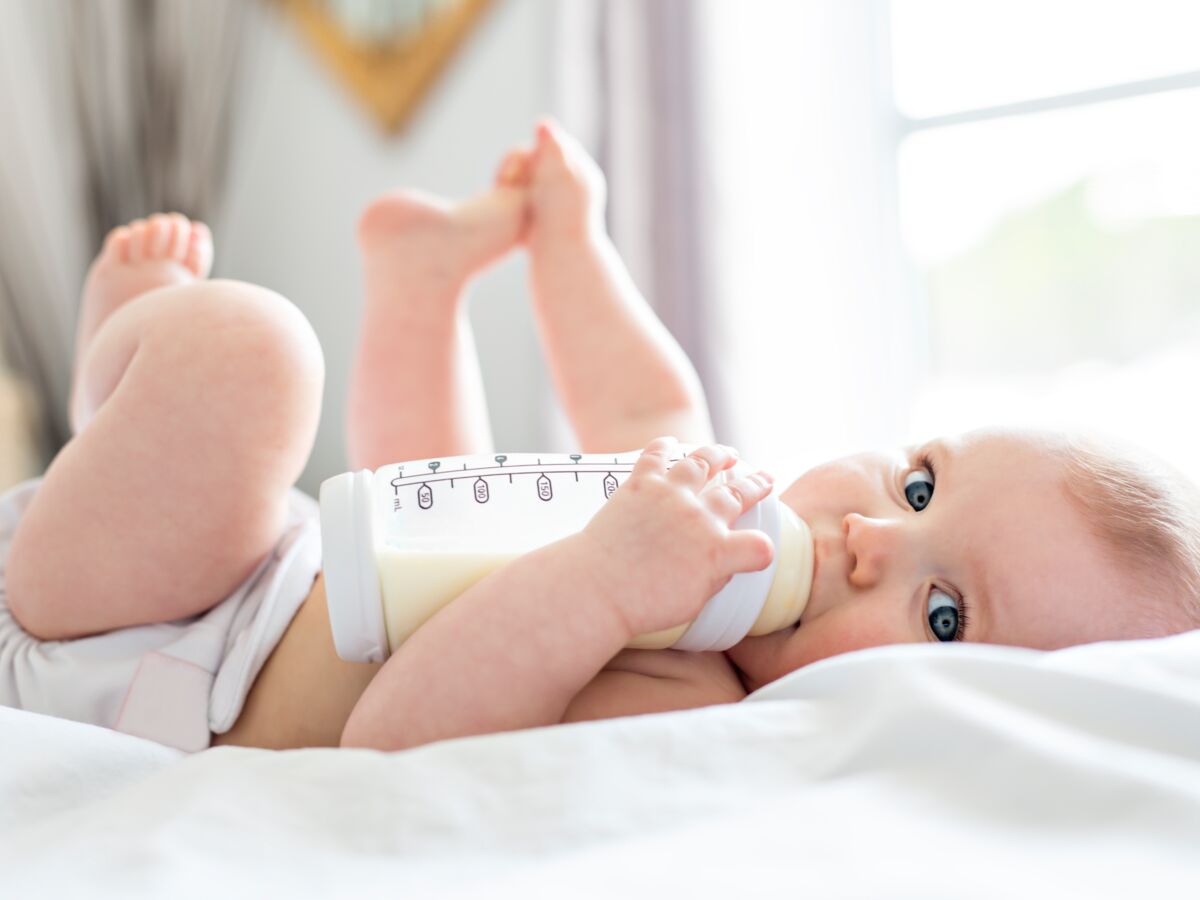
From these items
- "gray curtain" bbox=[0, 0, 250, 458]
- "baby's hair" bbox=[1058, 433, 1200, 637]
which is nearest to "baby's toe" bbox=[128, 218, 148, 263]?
"baby's hair" bbox=[1058, 433, 1200, 637]

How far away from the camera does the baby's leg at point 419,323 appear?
47.4 inches

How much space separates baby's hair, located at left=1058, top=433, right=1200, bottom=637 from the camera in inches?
28.3

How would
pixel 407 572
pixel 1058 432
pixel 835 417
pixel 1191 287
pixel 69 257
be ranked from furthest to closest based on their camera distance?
pixel 69 257 → pixel 835 417 → pixel 1191 287 → pixel 1058 432 → pixel 407 572

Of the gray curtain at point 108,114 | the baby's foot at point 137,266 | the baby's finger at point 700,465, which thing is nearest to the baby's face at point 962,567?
the baby's finger at point 700,465

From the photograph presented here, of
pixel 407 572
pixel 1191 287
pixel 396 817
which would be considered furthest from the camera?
pixel 1191 287

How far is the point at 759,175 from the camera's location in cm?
191

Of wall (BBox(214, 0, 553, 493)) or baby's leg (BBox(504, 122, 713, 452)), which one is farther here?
wall (BBox(214, 0, 553, 493))

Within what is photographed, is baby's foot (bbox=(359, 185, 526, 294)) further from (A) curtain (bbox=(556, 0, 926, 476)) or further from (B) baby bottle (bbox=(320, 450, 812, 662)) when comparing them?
(A) curtain (bbox=(556, 0, 926, 476))

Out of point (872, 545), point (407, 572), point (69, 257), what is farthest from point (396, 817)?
point (69, 257)

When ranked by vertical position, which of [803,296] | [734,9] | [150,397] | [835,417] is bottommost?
[835,417]

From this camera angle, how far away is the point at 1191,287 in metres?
1.84

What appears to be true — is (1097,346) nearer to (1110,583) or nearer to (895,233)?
(895,233)

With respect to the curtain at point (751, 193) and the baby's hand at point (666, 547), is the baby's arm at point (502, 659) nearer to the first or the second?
the baby's hand at point (666, 547)

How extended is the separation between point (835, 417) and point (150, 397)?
4.51 ft
